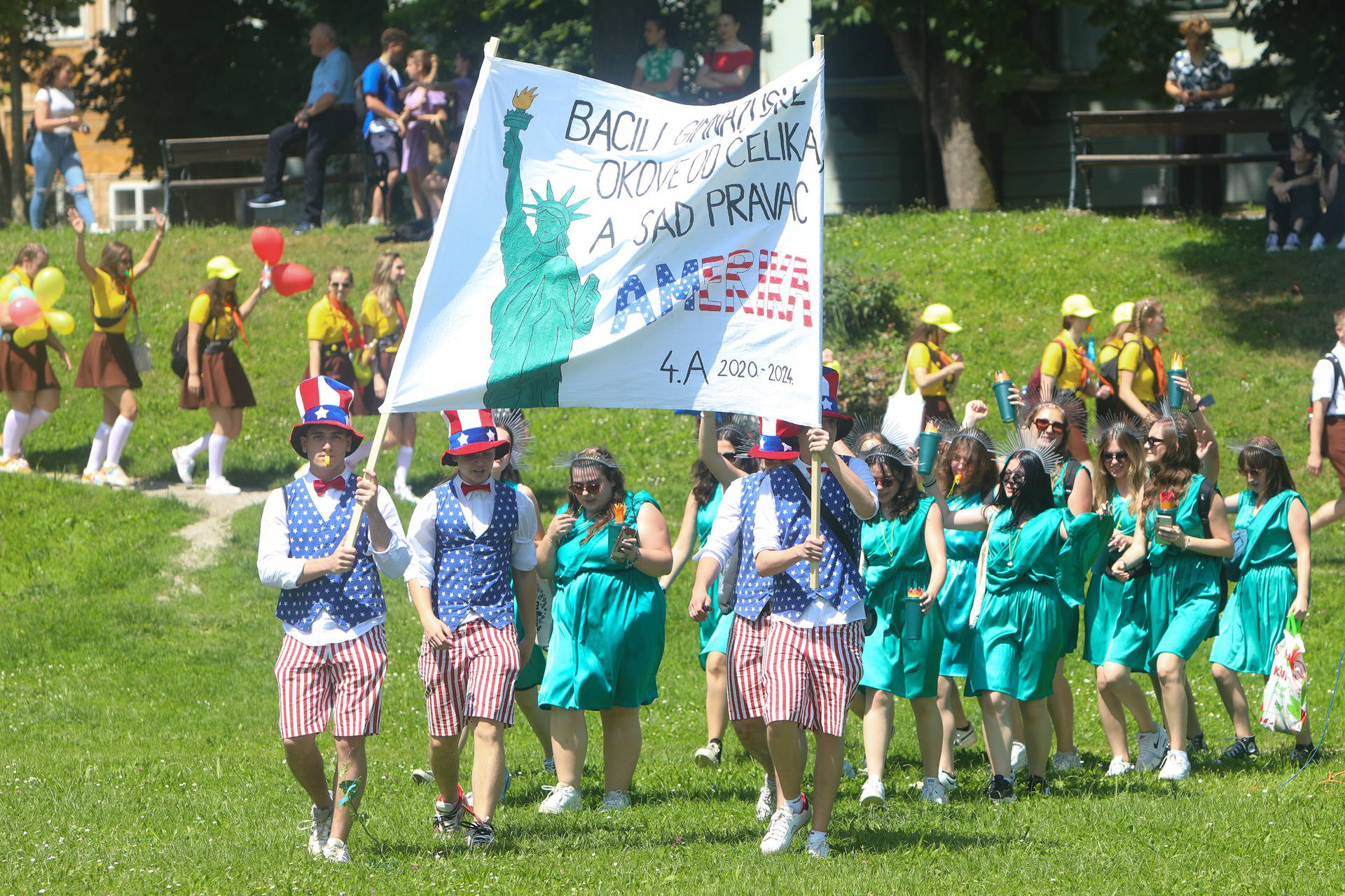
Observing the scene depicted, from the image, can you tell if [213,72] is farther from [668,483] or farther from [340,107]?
[668,483]

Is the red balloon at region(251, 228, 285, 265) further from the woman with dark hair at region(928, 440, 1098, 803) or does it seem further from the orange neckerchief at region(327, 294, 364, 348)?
the woman with dark hair at region(928, 440, 1098, 803)

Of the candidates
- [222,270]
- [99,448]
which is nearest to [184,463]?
[99,448]

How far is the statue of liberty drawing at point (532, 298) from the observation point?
7.16m

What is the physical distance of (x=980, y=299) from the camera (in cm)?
1952

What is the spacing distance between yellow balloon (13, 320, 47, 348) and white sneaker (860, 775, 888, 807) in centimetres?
885

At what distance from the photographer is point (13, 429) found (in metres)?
14.7

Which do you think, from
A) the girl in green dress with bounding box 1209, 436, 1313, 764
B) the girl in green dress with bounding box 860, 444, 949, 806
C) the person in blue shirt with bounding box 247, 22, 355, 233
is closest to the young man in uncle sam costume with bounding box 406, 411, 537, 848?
the girl in green dress with bounding box 860, 444, 949, 806

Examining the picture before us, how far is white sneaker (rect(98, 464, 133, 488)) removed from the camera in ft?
48.0

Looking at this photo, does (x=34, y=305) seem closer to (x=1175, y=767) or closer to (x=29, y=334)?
(x=29, y=334)

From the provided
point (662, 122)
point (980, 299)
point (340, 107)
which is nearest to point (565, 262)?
point (662, 122)

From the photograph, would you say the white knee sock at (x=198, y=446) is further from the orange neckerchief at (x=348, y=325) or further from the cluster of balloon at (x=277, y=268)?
the orange neckerchief at (x=348, y=325)

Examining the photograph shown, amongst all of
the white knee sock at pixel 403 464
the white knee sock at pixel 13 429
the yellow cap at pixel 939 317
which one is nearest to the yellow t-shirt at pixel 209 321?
the white knee sock at pixel 403 464

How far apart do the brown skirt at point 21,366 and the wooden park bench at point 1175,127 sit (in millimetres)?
12465

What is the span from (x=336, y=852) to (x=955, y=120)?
18.9 m
